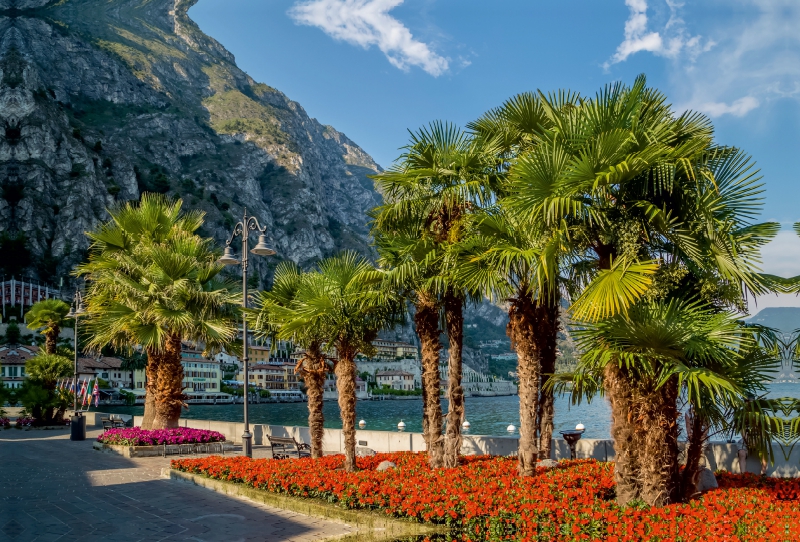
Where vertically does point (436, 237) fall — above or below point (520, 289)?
above

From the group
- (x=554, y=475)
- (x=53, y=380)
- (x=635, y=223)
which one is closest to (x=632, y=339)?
(x=635, y=223)

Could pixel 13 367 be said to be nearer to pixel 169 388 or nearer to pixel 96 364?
pixel 96 364

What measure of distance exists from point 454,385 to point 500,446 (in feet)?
12.7

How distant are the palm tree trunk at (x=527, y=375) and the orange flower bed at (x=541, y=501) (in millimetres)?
402

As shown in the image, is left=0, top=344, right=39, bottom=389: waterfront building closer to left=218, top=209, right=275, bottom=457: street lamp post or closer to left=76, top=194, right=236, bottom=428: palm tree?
left=76, top=194, right=236, bottom=428: palm tree

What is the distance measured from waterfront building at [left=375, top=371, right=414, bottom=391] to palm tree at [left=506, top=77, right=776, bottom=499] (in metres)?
172

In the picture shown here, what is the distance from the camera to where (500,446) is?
14.6 metres

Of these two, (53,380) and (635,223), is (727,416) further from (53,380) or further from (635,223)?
(53,380)

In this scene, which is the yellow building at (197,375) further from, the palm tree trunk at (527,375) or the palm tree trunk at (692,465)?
the palm tree trunk at (692,465)

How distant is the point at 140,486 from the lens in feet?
43.8

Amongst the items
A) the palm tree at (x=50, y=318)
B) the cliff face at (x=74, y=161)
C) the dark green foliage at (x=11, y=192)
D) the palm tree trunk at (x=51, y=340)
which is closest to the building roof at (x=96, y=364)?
the cliff face at (x=74, y=161)

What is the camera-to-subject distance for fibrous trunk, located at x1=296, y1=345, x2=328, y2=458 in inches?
563

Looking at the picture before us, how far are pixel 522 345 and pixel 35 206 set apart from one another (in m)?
145

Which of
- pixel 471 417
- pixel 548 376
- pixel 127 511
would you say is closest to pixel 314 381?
pixel 127 511
